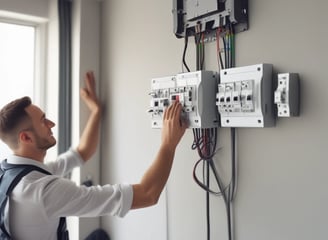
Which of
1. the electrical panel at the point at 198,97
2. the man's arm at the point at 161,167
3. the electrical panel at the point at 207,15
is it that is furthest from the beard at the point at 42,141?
the electrical panel at the point at 207,15

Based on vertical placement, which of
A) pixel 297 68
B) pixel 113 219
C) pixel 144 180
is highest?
pixel 297 68

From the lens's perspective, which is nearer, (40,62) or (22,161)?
(22,161)

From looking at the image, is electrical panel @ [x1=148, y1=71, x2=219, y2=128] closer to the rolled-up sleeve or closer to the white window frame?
the rolled-up sleeve

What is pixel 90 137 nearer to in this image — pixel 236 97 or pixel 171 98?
pixel 171 98

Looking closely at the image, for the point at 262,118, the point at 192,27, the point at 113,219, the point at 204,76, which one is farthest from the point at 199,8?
the point at 113,219

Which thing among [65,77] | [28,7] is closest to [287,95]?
[65,77]

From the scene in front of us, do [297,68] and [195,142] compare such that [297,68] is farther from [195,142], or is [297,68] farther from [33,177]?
[33,177]

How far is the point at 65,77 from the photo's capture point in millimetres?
2318

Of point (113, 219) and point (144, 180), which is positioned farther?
point (113, 219)

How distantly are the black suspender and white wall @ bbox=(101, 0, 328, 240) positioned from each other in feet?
1.82

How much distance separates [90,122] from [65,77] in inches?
14.4

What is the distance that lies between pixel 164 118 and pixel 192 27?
1.33 ft

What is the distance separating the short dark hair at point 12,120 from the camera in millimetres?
1493

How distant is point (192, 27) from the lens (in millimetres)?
1578
